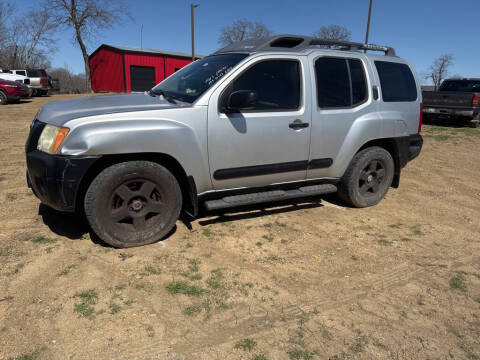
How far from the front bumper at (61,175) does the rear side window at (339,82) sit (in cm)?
252

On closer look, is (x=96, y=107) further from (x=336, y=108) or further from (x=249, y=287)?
(x=336, y=108)

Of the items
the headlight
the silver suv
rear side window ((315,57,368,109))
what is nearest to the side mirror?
the silver suv

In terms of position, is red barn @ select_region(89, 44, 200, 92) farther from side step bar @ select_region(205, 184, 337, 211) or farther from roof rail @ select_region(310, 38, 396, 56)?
side step bar @ select_region(205, 184, 337, 211)

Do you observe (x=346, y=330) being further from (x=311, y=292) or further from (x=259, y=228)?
(x=259, y=228)

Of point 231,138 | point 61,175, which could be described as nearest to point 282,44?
point 231,138

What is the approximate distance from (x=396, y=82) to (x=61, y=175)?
13.6 feet

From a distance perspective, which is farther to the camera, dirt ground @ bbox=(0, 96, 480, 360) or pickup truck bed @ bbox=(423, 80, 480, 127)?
pickup truck bed @ bbox=(423, 80, 480, 127)

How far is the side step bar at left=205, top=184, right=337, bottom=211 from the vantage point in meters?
3.66

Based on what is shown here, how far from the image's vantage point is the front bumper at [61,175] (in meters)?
2.97

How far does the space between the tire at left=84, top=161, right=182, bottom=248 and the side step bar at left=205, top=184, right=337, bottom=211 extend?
1.28 ft

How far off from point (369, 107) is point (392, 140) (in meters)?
0.64

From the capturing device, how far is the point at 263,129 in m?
3.71

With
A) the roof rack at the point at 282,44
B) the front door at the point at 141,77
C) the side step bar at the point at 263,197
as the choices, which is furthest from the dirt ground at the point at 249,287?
the front door at the point at 141,77

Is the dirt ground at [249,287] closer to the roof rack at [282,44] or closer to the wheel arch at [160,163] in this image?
the wheel arch at [160,163]
